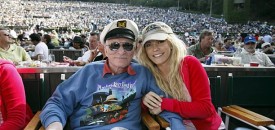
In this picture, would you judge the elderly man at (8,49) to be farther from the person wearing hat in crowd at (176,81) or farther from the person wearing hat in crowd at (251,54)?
the person wearing hat in crowd at (251,54)

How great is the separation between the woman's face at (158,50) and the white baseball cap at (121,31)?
12 cm

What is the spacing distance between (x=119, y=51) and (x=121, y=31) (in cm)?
13

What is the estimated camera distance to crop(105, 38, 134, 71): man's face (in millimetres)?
2270

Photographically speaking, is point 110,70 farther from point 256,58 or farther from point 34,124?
point 256,58

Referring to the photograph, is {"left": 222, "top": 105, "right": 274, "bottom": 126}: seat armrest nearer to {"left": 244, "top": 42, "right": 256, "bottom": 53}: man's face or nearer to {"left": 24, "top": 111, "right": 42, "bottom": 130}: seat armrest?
{"left": 24, "top": 111, "right": 42, "bottom": 130}: seat armrest

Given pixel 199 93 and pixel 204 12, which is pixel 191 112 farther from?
pixel 204 12

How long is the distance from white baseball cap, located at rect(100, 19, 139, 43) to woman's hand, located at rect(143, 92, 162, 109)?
40cm

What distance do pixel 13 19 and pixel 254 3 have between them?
3162cm

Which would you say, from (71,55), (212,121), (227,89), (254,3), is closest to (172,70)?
(212,121)

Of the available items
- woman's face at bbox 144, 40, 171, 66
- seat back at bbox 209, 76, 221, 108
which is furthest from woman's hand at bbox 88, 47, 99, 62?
woman's face at bbox 144, 40, 171, 66

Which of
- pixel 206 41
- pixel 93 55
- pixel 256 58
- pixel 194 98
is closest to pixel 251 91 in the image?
pixel 194 98

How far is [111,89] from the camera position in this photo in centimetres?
230

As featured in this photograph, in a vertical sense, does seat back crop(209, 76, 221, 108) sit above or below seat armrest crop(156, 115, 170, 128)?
above

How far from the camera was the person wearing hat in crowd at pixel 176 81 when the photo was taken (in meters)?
2.21
